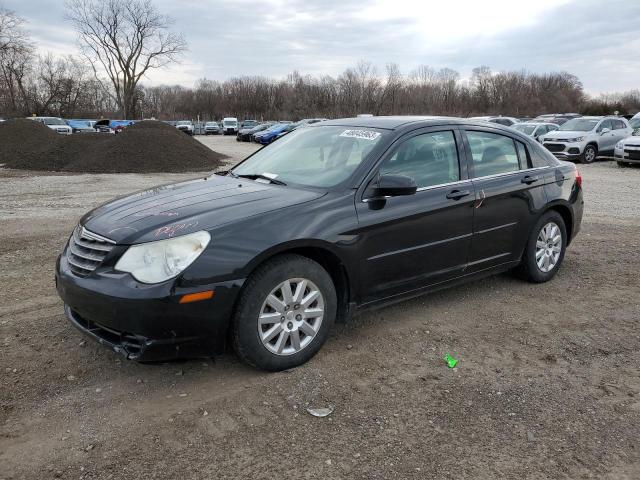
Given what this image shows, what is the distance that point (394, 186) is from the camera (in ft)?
12.4

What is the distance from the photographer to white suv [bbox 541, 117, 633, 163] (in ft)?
65.7

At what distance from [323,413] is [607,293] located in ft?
11.6

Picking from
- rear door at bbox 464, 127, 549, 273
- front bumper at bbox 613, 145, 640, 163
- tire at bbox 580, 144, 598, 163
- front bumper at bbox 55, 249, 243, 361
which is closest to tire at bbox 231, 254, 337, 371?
front bumper at bbox 55, 249, 243, 361

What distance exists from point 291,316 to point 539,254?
9.90 ft

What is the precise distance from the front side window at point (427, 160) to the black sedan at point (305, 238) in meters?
0.01

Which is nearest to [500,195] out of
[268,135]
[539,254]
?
[539,254]

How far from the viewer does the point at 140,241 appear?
3.22 m

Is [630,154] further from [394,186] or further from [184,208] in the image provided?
[184,208]

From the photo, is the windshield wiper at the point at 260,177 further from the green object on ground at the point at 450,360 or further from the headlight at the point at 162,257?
the green object on ground at the point at 450,360

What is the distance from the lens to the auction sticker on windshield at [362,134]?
168 inches

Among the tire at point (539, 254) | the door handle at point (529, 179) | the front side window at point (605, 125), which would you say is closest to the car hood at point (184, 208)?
the door handle at point (529, 179)

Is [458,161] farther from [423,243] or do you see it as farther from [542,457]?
[542,457]

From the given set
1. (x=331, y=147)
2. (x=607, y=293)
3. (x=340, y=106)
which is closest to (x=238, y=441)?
(x=331, y=147)

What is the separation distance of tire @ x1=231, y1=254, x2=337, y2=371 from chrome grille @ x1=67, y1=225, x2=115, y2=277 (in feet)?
2.98
